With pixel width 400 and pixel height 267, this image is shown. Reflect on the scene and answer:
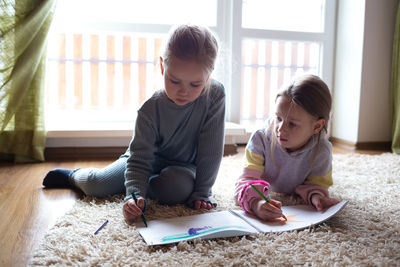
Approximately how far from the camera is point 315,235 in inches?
33.1

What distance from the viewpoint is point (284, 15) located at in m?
2.36

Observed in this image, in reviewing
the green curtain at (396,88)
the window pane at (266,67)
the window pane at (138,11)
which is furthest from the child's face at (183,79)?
the green curtain at (396,88)

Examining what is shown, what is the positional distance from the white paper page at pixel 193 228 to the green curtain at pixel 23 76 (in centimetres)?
106

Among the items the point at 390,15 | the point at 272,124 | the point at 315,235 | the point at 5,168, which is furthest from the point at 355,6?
the point at 5,168

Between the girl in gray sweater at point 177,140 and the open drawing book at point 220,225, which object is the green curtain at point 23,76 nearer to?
the girl in gray sweater at point 177,140

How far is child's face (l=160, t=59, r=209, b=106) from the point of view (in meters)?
0.90

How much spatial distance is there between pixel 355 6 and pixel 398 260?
1.86m

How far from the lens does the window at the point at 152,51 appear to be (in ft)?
6.81

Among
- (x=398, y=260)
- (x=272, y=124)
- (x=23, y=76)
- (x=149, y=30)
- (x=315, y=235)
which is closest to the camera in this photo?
(x=398, y=260)

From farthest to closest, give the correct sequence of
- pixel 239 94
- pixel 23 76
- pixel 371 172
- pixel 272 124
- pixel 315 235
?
1. pixel 239 94
2. pixel 23 76
3. pixel 371 172
4. pixel 272 124
5. pixel 315 235

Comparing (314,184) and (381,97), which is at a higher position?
(381,97)

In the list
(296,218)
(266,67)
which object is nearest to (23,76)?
(296,218)

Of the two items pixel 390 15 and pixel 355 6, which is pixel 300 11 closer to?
pixel 355 6

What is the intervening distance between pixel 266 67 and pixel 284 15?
0.34m
